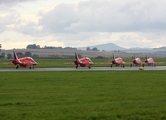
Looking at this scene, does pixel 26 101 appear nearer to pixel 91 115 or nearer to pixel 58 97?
pixel 58 97

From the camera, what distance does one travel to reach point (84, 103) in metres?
18.2

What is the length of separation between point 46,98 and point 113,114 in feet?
20.3

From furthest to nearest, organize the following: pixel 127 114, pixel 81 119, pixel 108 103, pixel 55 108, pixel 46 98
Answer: pixel 46 98 < pixel 108 103 < pixel 55 108 < pixel 127 114 < pixel 81 119

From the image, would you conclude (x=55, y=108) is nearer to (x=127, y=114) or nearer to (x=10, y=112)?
(x=10, y=112)

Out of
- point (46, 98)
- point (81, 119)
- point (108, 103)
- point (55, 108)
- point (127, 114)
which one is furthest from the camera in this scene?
point (46, 98)

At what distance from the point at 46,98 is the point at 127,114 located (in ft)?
21.1

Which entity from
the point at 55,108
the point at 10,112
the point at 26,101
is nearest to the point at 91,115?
the point at 55,108

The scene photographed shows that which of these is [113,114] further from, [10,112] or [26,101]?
[26,101]

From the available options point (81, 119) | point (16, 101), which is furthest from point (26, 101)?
point (81, 119)

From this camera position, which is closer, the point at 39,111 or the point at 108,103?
the point at 39,111

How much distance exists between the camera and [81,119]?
14.3 metres

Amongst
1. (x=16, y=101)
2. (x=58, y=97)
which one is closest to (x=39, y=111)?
(x=16, y=101)

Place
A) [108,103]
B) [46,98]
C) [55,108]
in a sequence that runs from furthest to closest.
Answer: [46,98]
[108,103]
[55,108]

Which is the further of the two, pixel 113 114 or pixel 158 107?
pixel 158 107
